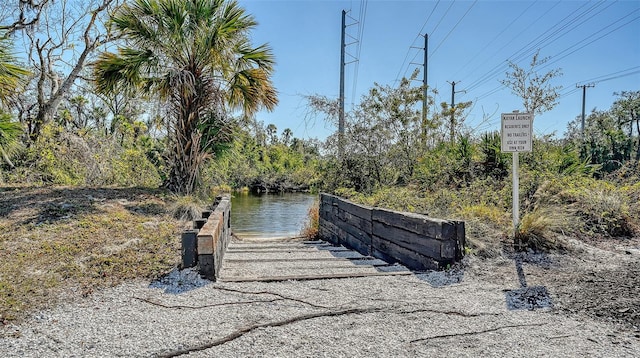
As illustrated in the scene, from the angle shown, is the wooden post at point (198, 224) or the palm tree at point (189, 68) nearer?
the wooden post at point (198, 224)

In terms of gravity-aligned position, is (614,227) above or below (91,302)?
above

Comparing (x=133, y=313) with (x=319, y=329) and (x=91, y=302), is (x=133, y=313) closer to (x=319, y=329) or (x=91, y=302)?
(x=91, y=302)

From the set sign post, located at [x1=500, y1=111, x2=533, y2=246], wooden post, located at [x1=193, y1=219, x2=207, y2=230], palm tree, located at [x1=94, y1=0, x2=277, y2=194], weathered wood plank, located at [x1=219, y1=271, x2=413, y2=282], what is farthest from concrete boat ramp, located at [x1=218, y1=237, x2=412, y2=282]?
palm tree, located at [x1=94, y1=0, x2=277, y2=194]

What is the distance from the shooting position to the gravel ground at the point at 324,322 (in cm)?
228

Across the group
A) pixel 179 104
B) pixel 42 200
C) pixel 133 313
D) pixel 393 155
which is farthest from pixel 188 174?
pixel 133 313

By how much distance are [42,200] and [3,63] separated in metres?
2.12

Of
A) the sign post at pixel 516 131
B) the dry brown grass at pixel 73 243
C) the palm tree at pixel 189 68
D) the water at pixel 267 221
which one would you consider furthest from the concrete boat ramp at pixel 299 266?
the water at pixel 267 221

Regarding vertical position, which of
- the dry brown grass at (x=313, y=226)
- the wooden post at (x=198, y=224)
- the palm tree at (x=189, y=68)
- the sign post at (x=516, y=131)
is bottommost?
the dry brown grass at (x=313, y=226)

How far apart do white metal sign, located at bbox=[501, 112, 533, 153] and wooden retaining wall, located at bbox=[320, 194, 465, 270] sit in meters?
1.45

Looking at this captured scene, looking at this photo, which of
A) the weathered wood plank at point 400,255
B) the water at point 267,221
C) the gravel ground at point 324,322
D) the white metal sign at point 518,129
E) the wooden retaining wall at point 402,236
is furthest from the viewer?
the water at point 267,221

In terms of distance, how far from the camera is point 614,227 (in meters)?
5.27

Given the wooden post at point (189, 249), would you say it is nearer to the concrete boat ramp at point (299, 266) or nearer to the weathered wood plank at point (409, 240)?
the concrete boat ramp at point (299, 266)

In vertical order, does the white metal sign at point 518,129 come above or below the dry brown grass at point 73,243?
above

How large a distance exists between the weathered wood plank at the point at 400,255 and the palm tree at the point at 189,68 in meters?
4.68
